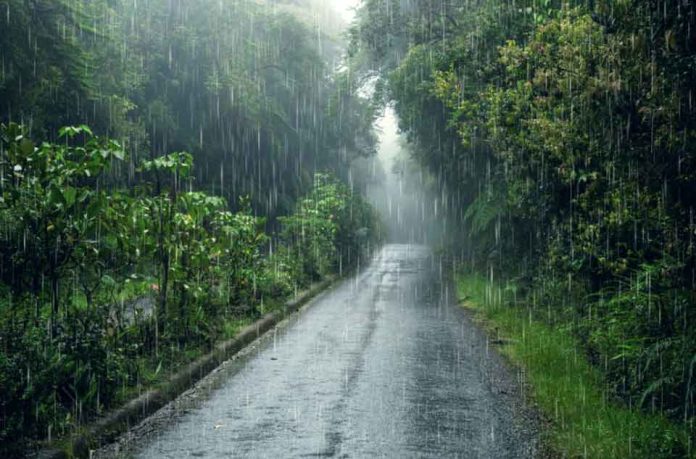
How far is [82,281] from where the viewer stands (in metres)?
6.86

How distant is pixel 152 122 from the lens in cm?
2383

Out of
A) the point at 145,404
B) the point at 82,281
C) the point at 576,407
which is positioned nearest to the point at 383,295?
the point at 576,407

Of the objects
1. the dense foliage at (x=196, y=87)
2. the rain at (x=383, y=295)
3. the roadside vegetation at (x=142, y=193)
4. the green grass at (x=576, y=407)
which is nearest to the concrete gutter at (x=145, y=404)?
the rain at (x=383, y=295)

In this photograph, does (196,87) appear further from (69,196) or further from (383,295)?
(69,196)

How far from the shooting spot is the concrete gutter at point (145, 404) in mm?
5406

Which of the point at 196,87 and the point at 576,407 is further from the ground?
the point at 196,87

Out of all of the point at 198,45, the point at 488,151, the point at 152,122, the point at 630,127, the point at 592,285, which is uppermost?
the point at 198,45

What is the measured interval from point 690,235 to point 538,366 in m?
2.71

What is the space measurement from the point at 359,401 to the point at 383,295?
11.3 metres

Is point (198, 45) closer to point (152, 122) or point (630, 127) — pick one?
point (152, 122)

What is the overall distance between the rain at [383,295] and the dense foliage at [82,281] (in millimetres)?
29

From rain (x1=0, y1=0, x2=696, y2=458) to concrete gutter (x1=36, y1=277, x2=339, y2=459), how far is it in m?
0.04

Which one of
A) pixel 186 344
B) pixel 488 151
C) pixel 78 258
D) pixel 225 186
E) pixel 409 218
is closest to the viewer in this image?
pixel 78 258

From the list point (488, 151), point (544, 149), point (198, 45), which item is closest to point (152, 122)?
point (198, 45)
